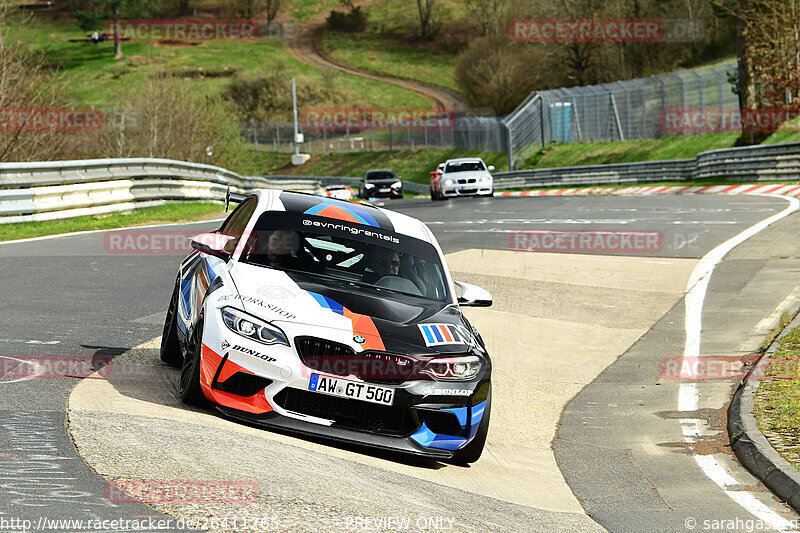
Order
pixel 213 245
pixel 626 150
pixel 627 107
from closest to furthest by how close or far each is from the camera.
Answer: pixel 213 245
pixel 626 150
pixel 627 107

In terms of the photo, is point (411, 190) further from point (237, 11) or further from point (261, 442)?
point (237, 11)

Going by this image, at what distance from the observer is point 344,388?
6582 millimetres

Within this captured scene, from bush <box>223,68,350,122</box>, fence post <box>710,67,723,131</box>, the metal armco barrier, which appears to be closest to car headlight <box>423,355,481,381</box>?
the metal armco barrier

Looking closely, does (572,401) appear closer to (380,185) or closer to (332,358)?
(332,358)

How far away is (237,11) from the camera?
5507 inches

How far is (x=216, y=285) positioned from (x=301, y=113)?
97350 mm

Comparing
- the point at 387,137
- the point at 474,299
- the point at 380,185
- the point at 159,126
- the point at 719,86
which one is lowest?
the point at 387,137

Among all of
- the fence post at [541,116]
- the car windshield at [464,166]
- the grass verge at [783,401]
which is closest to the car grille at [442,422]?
the grass verge at [783,401]

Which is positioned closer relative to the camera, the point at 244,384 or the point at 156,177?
the point at 244,384

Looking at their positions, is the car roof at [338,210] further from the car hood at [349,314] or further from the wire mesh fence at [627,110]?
the wire mesh fence at [627,110]

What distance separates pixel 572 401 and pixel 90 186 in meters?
14.2

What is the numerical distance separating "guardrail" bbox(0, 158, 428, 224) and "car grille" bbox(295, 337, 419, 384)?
13557mm

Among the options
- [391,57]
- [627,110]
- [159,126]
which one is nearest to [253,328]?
[159,126]

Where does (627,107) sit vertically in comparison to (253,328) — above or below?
below
